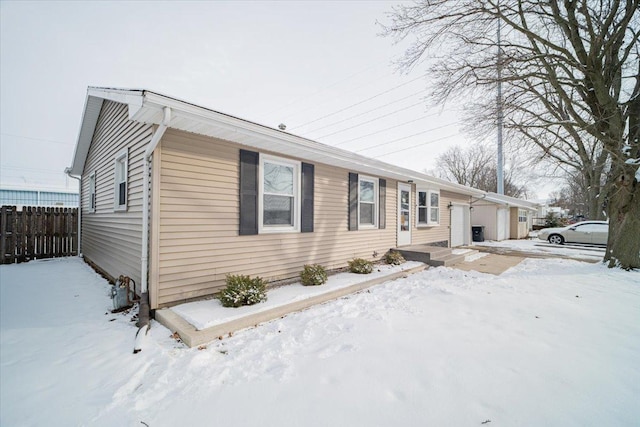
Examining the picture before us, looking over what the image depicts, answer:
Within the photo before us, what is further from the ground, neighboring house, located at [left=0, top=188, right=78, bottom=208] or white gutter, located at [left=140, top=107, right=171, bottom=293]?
neighboring house, located at [left=0, top=188, right=78, bottom=208]

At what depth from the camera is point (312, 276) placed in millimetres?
5230

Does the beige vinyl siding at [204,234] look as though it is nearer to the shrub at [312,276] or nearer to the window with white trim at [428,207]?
the shrub at [312,276]

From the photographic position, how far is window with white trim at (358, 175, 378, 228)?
24.3ft

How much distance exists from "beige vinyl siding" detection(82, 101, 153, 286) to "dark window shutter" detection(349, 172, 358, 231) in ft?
14.9

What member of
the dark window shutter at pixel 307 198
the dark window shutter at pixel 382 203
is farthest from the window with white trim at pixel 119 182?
the dark window shutter at pixel 382 203

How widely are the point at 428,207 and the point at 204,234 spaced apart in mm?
8517

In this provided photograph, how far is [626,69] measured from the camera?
775 cm

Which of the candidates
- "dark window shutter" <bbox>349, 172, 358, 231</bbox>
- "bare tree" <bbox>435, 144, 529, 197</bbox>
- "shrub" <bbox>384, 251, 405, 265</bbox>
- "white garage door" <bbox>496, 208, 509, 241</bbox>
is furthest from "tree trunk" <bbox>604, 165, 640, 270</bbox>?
"bare tree" <bbox>435, 144, 529, 197</bbox>

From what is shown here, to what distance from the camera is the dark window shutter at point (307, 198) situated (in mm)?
5680

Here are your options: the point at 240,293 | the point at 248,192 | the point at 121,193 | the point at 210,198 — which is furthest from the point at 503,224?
the point at 121,193

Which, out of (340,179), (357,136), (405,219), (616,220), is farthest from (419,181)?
(357,136)

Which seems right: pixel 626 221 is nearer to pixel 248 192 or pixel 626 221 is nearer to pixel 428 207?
pixel 428 207

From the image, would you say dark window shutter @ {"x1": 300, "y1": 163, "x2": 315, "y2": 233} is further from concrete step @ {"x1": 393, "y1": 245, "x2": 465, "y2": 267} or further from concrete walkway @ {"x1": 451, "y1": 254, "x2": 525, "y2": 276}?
concrete walkway @ {"x1": 451, "y1": 254, "x2": 525, "y2": 276}

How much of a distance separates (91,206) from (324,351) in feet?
28.6
